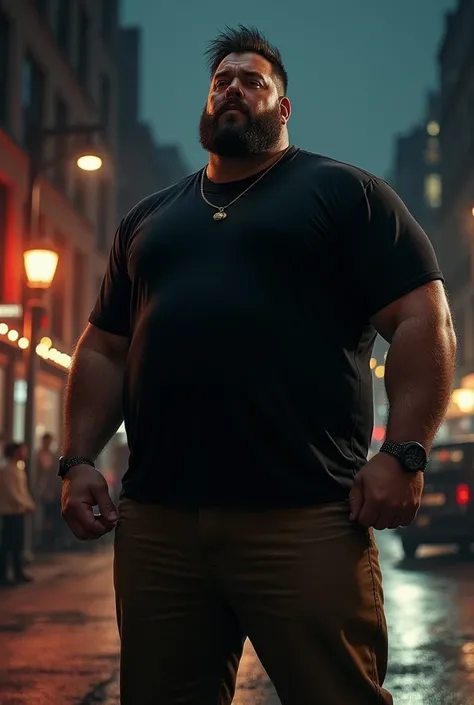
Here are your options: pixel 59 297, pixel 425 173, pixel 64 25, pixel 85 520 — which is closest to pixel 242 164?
pixel 85 520

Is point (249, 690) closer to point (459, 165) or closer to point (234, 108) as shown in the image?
point (234, 108)

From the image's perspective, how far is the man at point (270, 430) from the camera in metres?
2.94

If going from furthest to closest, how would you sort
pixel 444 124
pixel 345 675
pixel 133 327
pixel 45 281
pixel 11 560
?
pixel 444 124 < pixel 45 281 < pixel 11 560 < pixel 133 327 < pixel 345 675

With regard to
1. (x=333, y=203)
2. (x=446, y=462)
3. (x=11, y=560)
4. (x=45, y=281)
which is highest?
(x=45, y=281)

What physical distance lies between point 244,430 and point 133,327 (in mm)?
563

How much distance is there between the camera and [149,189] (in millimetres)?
66875

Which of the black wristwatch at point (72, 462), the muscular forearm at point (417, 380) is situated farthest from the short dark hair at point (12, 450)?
the muscular forearm at point (417, 380)

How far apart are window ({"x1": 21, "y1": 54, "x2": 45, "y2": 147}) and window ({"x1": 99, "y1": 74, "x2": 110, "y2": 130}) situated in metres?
8.05

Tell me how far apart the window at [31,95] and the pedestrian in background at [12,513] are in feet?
44.9

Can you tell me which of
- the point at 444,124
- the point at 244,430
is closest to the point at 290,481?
the point at 244,430

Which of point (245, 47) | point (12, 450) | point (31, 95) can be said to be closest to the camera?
point (245, 47)

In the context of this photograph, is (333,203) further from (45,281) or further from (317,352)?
(45,281)

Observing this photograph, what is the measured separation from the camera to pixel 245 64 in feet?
11.1

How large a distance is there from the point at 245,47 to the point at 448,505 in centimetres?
1501
